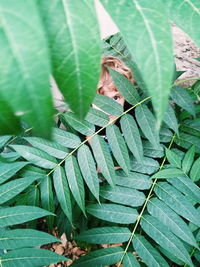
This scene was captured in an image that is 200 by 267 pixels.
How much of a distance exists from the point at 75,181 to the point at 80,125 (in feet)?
0.68

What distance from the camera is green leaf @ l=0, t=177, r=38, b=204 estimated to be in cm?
92

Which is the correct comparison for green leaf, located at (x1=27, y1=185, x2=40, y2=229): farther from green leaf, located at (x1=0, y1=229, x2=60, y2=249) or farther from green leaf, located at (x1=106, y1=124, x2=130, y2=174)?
green leaf, located at (x1=106, y1=124, x2=130, y2=174)

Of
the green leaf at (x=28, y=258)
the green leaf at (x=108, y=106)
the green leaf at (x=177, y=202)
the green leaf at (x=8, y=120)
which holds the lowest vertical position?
the green leaf at (x=177, y=202)

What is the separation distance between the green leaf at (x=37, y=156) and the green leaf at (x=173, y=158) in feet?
1.36

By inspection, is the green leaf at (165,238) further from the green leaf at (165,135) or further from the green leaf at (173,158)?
the green leaf at (165,135)

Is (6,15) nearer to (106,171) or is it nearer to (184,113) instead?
(106,171)

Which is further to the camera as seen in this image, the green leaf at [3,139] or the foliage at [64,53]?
the green leaf at [3,139]

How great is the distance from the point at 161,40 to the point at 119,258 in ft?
2.79

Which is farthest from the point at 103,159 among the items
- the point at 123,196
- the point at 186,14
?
the point at 186,14

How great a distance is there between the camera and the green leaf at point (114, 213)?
1.01 meters

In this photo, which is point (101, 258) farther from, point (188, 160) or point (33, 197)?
point (188, 160)

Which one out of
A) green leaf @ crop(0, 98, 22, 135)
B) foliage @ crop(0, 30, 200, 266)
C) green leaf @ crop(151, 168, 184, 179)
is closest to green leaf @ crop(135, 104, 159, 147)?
foliage @ crop(0, 30, 200, 266)

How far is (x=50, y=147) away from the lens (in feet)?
3.42

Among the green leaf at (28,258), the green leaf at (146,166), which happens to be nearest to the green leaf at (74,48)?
the green leaf at (28,258)
